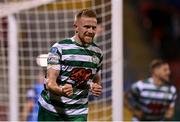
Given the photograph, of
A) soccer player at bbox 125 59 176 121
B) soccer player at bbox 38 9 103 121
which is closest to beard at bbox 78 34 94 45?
soccer player at bbox 38 9 103 121

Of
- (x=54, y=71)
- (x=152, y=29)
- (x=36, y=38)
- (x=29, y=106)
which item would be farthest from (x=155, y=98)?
(x=152, y=29)

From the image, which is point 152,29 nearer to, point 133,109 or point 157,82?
point 157,82

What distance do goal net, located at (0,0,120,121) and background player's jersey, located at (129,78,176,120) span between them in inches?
13.7

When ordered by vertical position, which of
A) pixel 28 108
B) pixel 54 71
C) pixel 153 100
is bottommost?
pixel 28 108

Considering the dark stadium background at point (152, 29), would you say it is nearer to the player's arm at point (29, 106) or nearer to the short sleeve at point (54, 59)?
the player's arm at point (29, 106)

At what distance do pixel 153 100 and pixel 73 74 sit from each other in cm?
315

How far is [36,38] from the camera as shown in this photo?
8.35 meters

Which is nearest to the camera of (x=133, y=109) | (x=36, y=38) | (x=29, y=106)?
(x=133, y=109)

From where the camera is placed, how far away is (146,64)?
1534 centimetres

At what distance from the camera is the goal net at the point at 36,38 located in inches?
300

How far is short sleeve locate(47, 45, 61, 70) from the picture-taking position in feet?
15.5

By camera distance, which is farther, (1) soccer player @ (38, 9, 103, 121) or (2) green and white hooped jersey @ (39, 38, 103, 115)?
(2) green and white hooped jersey @ (39, 38, 103, 115)

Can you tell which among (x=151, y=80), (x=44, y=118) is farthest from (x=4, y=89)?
(x=44, y=118)

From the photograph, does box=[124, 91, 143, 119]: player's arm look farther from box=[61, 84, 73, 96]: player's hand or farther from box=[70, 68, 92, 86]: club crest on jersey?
box=[61, 84, 73, 96]: player's hand
